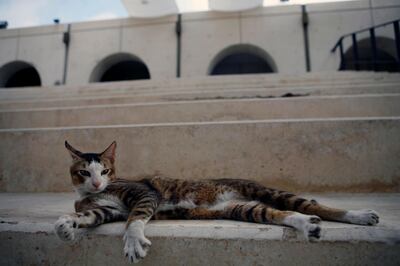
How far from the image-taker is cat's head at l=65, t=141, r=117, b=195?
67.0 inches

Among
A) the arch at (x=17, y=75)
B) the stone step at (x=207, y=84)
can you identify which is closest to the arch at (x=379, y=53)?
the stone step at (x=207, y=84)

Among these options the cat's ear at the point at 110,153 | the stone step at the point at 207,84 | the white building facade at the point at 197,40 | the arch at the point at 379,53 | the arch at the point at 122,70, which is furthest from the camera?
the arch at the point at 122,70

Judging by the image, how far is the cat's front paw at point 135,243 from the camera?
1.25 meters

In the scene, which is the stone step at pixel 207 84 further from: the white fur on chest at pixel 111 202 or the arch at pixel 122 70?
the arch at pixel 122 70

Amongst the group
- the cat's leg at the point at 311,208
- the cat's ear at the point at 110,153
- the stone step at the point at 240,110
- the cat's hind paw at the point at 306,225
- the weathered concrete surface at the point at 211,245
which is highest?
the stone step at the point at 240,110

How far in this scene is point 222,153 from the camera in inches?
106

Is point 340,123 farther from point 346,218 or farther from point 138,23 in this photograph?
point 138,23

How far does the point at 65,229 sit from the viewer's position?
4.37 ft

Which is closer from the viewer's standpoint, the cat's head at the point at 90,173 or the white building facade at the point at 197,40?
the cat's head at the point at 90,173

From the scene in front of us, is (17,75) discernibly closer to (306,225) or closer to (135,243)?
(135,243)

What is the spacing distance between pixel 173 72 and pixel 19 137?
8201mm

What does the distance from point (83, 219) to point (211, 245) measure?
659 mm

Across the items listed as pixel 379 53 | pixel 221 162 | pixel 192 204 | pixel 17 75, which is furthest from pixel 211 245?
pixel 17 75

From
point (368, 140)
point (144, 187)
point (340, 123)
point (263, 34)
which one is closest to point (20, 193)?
point (144, 187)
